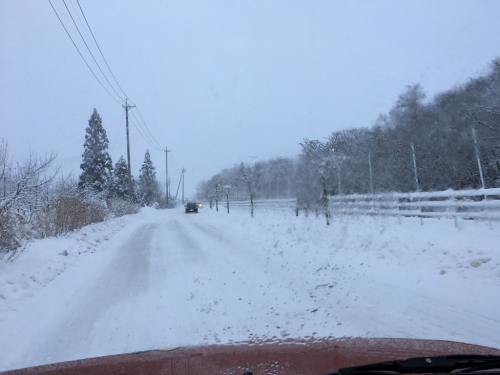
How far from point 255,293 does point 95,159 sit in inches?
1426

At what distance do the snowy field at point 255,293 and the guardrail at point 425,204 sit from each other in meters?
0.44

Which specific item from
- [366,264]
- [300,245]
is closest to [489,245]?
[366,264]

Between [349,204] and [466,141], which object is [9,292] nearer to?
[349,204]

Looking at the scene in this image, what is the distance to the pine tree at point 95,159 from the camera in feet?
121

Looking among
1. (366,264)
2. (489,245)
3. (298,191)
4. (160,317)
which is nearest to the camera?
(160,317)

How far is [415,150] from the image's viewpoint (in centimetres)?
1728

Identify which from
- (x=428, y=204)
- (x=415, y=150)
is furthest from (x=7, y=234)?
(x=415, y=150)

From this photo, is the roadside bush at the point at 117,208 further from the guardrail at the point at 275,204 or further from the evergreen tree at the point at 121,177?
the evergreen tree at the point at 121,177

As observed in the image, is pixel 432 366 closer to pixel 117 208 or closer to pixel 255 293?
pixel 255 293

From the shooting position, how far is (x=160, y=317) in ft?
16.1

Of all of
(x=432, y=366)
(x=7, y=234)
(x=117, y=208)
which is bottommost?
(x=432, y=366)

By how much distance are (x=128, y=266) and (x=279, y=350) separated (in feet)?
20.9

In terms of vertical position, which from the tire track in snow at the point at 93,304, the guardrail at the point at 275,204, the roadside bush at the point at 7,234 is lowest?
the tire track in snow at the point at 93,304

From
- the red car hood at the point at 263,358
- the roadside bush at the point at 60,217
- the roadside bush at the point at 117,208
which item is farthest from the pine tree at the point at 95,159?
the red car hood at the point at 263,358
